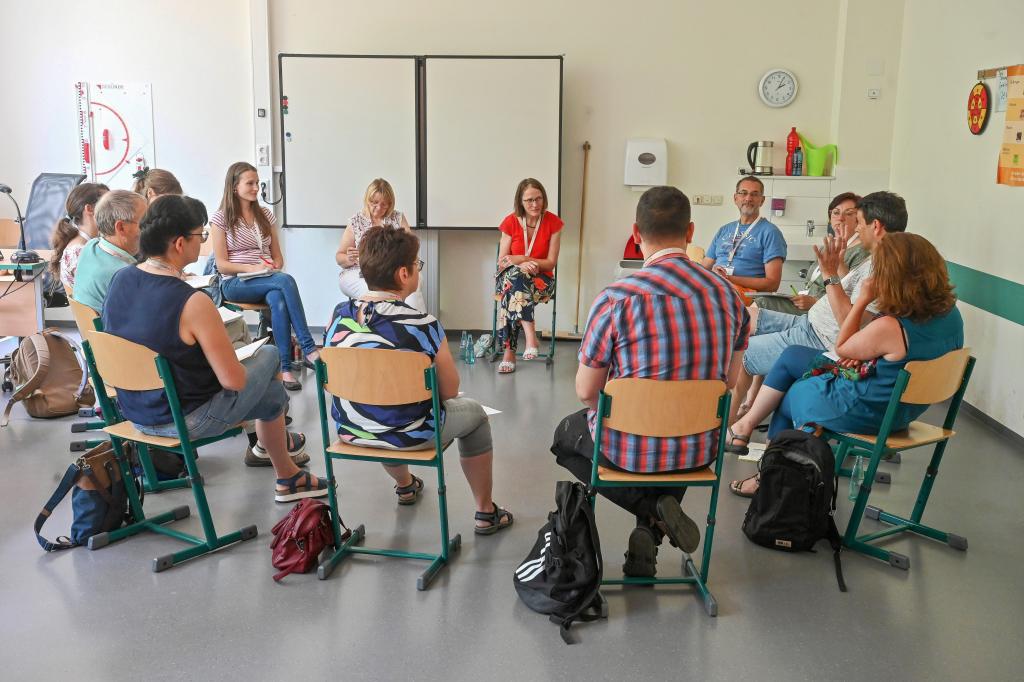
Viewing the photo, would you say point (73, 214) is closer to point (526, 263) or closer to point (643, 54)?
point (526, 263)

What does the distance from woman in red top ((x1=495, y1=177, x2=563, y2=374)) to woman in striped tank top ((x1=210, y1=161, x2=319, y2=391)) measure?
52.7 inches

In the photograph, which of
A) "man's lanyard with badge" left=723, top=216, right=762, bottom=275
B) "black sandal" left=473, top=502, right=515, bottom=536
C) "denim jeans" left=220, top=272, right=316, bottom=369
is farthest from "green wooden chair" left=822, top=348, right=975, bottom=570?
"denim jeans" left=220, top=272, right=316, bottom=369

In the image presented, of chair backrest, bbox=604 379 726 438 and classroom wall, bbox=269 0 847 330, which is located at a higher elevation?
classroom wall, bbox=269 0 847 330

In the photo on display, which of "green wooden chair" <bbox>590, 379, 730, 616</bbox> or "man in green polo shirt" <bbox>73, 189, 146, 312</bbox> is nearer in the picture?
"green wooden chair" <bbox>590, 379, 730, 616</bbox>

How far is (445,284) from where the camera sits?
6773 millimetres

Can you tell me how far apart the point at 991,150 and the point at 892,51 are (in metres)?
1.81

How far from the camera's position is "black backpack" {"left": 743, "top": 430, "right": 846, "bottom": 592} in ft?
9.87

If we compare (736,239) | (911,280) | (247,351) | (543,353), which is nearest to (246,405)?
(247,351)

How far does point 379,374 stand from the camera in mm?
2686

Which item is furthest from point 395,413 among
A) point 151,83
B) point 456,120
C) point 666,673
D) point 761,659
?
point 151,83

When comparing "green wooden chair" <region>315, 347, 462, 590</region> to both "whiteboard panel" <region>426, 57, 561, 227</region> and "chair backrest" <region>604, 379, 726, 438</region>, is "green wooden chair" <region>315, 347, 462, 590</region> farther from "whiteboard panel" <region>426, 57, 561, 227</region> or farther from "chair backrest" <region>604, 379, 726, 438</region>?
"whiteboard panel" <region>426, 57, 561, 227</region>

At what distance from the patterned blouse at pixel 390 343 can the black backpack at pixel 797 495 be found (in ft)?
3.94

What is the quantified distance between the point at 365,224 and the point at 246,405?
289cm

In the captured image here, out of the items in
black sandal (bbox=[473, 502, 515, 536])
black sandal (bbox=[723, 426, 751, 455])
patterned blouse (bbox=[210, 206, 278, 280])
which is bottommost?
black sandal (bbox=[473, 502, 515, 536])
